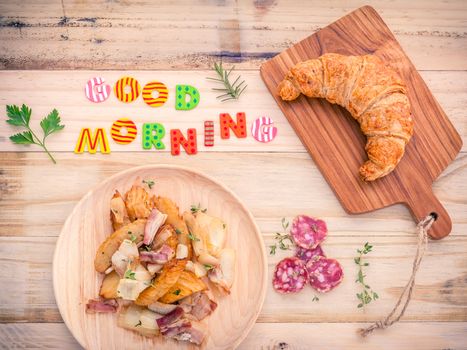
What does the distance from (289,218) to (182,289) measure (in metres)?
0.73

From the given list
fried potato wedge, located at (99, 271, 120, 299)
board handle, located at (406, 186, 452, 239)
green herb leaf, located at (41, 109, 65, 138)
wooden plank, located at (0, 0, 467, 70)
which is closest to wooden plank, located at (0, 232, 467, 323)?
board handle, located at (406, 186, 452, 239)

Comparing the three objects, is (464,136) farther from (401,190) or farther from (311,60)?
(311,60)

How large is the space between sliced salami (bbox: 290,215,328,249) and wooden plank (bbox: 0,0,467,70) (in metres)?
0.92

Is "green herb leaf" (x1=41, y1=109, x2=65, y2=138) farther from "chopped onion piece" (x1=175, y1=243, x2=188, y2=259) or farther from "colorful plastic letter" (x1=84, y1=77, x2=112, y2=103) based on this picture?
"chopped onion piece" (x1=175, y1=243, x2=188, y2=259)

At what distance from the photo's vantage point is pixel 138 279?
Result: 2.60m

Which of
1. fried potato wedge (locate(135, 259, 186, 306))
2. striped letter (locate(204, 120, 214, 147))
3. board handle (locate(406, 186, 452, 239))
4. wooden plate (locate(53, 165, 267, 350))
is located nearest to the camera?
fried potato wedge (locate(135, 259, 186, 306))

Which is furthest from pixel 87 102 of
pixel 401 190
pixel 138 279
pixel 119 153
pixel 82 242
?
pixel 401 190

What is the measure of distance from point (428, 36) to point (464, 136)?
1.98 feet

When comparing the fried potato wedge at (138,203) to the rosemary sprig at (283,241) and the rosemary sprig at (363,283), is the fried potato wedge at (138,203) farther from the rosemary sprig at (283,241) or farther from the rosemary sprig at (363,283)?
the rosemary sprig at (363,283)

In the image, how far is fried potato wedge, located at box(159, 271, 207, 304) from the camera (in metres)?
2.60

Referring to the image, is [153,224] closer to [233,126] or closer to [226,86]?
[233,126]

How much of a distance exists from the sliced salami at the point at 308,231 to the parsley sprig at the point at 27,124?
Answer: 135 centimetres

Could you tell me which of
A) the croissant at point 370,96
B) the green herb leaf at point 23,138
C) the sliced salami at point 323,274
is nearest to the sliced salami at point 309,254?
the sliced salami at point 323,274

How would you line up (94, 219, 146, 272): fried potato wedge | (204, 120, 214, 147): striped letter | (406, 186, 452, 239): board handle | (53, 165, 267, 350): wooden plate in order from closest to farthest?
(94, 219, 146, 272): fried potato wedge, (53, 165, 267, 350): wooden plate, (406, 186, 452, 239): board handle, (204, 120, 214, 147): striped letter
